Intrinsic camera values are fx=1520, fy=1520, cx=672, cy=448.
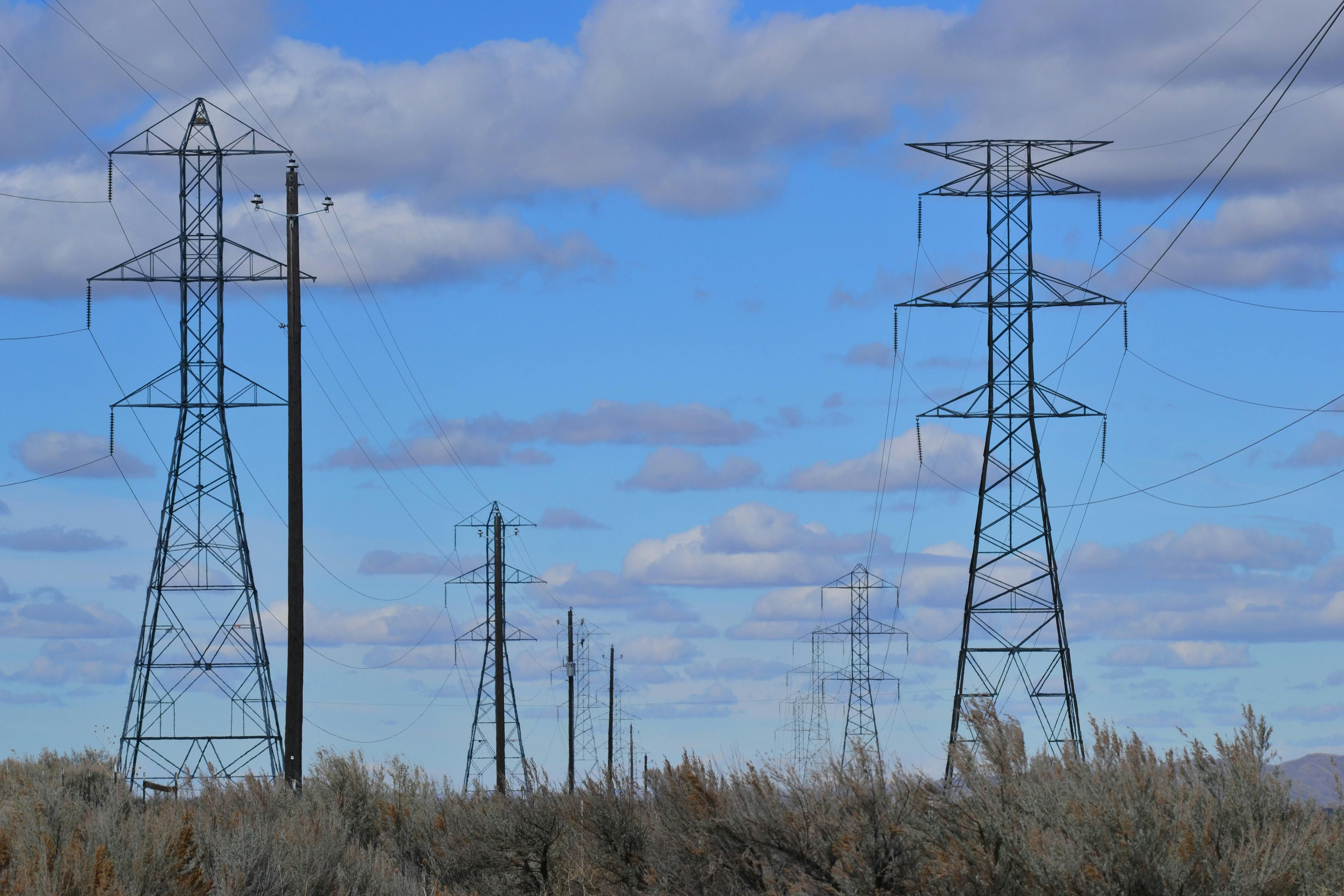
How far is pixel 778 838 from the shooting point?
15.7 metres

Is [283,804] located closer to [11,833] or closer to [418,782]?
[418,782]

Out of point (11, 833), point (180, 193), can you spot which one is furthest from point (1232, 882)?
point (180, 193)

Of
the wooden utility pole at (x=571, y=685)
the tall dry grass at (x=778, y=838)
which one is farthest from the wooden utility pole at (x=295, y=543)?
the wooden utility pole at (x=571, y=685)

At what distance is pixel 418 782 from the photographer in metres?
27.5

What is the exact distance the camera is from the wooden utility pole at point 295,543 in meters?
22.9

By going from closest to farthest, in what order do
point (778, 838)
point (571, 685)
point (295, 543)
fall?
point (778, 838), point (295, 543), point (571, 685)

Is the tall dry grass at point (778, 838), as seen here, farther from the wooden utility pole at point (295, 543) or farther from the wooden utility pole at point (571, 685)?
the wooden utility pole at point (571, 685)

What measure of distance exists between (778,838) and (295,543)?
10.6m

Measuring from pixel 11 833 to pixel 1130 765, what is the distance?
1147 cm

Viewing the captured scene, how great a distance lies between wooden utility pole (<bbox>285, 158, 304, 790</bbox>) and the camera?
901 inches

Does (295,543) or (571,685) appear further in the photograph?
(571,685)

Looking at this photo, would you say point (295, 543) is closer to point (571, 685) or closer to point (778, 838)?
point (778, 838)

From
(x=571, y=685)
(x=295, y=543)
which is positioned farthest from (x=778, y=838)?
(x=571, y=685)

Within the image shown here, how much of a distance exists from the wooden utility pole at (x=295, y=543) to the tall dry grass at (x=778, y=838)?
79 cm
